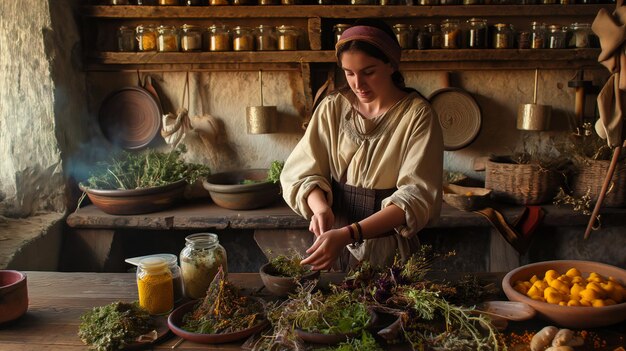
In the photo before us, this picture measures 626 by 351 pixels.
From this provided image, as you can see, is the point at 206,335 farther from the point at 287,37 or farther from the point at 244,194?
the point at 287,37

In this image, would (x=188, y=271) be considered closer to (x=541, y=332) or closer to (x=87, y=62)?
(x=541, y=332)

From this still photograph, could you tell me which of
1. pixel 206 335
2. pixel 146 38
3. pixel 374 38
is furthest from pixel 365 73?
pixel 146 38

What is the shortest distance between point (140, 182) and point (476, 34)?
2.41 m

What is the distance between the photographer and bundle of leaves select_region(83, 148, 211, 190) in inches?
138

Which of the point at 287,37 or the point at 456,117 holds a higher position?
the point at 287,37

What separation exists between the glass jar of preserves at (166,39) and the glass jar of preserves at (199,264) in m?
2.24

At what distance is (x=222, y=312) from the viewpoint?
5.33 feet

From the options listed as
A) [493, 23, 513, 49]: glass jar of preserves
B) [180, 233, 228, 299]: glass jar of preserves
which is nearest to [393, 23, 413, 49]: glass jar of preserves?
[493, 23, 513, 49]: glass jar of preserves

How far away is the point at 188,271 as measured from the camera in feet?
5.89

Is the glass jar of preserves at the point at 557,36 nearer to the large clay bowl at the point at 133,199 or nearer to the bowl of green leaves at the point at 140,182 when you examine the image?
the bowl of green leaves at the point at 140,182

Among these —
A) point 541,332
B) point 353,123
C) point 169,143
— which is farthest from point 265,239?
point 541,332

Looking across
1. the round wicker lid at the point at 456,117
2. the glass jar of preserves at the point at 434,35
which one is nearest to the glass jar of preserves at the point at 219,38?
the glass jar of preserves at the point at 434,35

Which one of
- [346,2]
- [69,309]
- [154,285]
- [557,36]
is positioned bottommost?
[69,309]

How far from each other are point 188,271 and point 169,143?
216 centimetres
